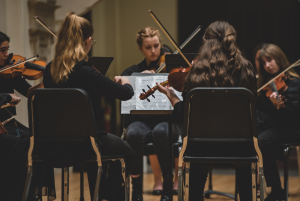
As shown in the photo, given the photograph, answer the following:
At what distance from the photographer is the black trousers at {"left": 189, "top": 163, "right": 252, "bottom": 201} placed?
1.46 meters

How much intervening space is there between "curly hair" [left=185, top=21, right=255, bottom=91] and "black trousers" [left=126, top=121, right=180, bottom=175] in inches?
32.7

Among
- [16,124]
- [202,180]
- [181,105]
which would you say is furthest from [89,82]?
[16,124]

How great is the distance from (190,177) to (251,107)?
0.38 m

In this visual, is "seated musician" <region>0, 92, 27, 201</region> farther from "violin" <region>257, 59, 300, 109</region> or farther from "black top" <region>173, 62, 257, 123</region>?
"violin" <region>257, 59, 300, 109</region>

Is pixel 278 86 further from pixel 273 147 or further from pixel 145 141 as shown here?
pixel 145 141

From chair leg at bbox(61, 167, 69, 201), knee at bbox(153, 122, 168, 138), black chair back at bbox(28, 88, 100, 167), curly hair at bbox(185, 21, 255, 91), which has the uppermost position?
curly hair at bbox(185, 21, 255, 91)

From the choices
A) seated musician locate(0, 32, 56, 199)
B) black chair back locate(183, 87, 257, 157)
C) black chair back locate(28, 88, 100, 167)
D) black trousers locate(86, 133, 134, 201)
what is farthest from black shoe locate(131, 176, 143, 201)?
black chair back locate(183, 87, 257, 157)

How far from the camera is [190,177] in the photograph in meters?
1.48

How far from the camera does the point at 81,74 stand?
5.00 ft

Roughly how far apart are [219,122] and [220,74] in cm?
19

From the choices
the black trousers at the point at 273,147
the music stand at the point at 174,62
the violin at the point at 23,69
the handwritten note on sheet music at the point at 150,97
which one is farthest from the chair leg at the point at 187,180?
the violin at the point at 23,69

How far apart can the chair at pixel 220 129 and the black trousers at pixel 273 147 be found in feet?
2.76

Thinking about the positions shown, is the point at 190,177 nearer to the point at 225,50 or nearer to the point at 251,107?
the point at 251,107

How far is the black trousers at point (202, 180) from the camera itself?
1464mm
